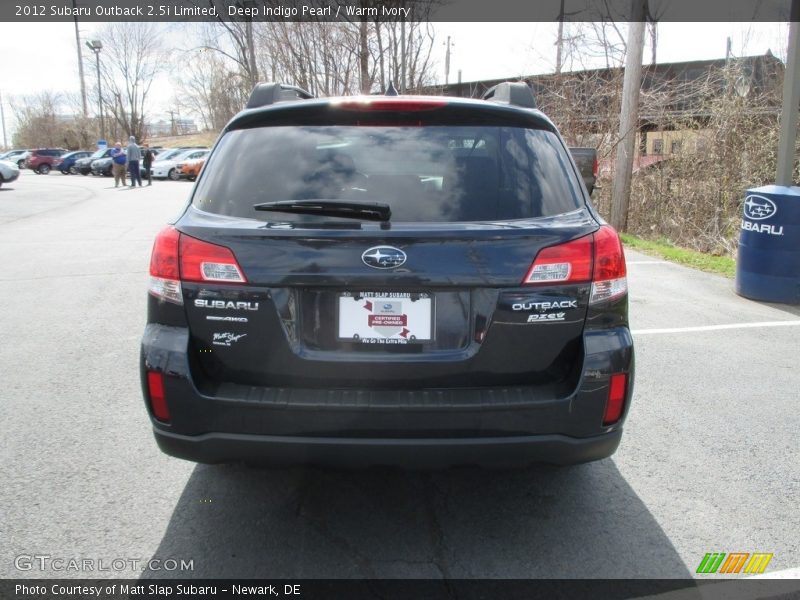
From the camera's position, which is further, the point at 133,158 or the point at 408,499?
the point at 133,158

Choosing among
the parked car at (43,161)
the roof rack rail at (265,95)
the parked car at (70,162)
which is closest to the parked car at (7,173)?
the parked car at (70,162)

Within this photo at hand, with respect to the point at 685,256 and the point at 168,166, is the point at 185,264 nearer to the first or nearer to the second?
the point at 685,256

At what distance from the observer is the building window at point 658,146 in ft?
45.1

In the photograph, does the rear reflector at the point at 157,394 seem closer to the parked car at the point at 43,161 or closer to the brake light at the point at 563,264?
the brake light at the point at 563,264

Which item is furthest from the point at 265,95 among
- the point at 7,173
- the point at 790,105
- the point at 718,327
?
the point at 7,173

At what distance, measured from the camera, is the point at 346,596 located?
2.44 meters

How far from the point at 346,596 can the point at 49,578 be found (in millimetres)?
1172

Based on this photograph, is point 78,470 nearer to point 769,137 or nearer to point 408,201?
point 408,201

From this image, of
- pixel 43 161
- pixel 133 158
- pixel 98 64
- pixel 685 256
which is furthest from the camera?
pixel 98 64

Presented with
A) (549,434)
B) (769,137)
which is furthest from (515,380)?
(769,137)

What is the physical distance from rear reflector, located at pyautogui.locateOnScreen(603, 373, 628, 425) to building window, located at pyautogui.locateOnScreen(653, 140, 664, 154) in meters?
12.5

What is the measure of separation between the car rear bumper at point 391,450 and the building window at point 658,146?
12777 mm

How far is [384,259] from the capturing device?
2408 millimetres

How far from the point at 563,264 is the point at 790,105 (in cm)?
720
